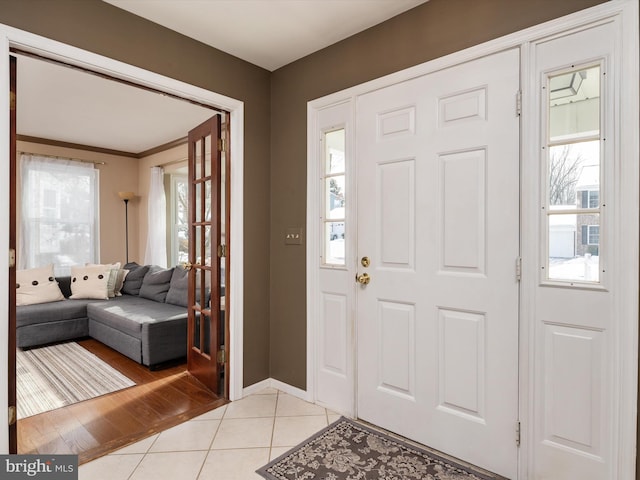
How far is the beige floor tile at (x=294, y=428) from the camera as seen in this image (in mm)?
2203

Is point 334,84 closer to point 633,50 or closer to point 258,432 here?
point 633,50

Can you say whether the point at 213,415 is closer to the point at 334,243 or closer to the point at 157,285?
the point at 334,243

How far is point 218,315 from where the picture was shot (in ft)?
9.32

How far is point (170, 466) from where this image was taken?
1.96 metres

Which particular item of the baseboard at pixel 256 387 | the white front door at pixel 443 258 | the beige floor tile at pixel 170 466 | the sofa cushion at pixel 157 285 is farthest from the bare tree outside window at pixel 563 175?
the sofa cushion at pixel 157 285

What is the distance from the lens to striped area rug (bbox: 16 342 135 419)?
109 inches

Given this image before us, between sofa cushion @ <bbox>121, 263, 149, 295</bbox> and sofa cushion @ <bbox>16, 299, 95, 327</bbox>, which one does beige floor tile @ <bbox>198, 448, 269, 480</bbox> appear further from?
sofa cushion @ <bbox>121, 263, 149, 295</bbox>

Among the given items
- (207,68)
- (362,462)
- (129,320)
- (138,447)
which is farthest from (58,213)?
(362,462)

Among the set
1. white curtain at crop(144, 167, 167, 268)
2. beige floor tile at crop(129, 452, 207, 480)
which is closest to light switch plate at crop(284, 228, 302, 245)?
beige floor tile at crop(129, 452, 207, 480)

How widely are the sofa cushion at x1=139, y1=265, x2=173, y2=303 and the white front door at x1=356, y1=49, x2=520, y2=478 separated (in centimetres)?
301

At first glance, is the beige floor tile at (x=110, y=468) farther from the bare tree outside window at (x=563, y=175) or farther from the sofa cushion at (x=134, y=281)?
the sofa cushion at (x=134, y=281)

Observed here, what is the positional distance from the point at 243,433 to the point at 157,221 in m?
4.25

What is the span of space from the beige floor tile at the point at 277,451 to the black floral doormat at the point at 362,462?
3 cm

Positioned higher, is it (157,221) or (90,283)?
(157,221)
